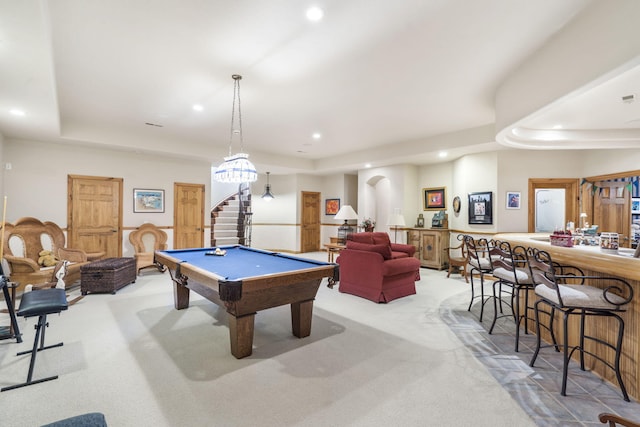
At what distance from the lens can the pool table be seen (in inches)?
96.7

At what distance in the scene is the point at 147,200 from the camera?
6.81 m

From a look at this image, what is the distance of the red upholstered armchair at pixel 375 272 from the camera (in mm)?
4352

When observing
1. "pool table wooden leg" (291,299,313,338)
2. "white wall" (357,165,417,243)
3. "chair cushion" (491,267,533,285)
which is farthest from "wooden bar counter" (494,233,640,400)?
"white wall" (357,165,417,243)

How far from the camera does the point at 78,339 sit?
3051mm

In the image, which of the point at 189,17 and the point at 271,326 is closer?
the point at 189,17

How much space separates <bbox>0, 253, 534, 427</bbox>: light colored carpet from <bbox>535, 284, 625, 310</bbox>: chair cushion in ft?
2.66

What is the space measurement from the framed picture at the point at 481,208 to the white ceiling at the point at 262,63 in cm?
124

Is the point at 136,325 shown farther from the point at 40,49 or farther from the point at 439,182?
the point at 439,182

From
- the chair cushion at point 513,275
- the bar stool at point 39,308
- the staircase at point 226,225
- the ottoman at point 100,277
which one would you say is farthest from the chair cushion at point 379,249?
the staircase at point 226,225

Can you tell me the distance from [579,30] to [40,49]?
4.54 metres

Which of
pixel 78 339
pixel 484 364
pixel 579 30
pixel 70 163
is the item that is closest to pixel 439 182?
pixel 579 30

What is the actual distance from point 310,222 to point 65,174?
20.8 feet

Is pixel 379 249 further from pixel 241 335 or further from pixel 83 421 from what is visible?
pixel 83 421

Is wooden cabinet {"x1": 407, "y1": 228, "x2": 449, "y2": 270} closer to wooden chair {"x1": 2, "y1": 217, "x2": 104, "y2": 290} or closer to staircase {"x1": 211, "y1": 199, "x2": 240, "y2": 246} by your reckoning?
staircase {"x1": 211, "y1": 199, "x2": 240, "y2": 246}
